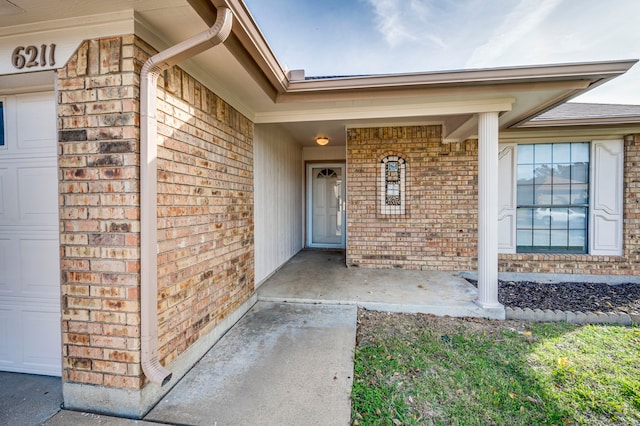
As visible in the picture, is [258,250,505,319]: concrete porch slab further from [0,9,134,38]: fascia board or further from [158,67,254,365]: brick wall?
[0,9,134,38]: fascia board

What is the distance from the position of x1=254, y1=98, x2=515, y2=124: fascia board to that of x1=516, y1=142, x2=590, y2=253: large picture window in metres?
2.37

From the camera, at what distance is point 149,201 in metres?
1.74

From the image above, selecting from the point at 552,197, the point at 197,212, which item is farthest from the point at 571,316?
the point at 197,212

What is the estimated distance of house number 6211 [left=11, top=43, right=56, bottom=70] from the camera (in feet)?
5.84

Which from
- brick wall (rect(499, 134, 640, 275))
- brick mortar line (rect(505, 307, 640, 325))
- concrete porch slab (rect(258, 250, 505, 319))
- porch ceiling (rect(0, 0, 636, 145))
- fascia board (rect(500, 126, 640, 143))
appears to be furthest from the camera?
brick wall (rect(499, 134, 640, 275))

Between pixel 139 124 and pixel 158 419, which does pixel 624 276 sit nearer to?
pixel 158 419

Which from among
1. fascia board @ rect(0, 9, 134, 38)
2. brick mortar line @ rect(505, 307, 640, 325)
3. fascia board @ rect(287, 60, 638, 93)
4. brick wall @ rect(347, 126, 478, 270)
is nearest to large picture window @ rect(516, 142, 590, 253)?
brick wall @ rect(347, 126, 478, 270)

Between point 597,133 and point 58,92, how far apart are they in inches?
281

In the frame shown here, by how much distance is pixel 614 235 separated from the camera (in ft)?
15.5

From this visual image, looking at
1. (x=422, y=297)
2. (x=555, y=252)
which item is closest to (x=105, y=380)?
(x=422, y=297)

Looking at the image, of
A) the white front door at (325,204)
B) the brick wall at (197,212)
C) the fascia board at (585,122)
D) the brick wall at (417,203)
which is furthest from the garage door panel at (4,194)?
the fascia board at (585,122)

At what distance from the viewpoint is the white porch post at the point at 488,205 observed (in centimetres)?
323

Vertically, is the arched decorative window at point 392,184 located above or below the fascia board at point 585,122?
below

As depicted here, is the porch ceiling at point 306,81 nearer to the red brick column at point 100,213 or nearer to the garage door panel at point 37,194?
the red brick column at point 100,213
